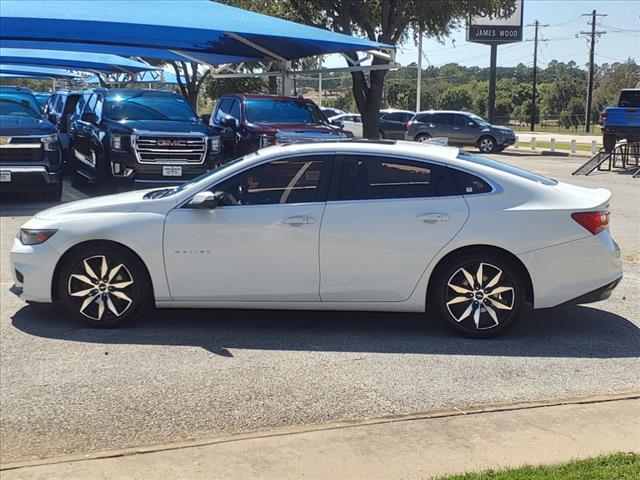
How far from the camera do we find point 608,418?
425 cm

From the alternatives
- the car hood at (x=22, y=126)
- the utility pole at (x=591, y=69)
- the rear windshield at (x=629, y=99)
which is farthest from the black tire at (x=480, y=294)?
the utility pole at (x=591, y=69)

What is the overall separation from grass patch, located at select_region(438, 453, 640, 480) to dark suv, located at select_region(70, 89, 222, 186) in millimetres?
10014

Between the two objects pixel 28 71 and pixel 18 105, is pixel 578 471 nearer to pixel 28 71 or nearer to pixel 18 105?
pixel 18 105

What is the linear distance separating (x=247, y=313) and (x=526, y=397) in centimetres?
274

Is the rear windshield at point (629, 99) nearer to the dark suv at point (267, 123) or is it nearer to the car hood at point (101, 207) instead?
the dark suv at point (267, 123)

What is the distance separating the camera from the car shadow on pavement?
5516 millimetres

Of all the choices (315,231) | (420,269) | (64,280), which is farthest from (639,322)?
(64,280)

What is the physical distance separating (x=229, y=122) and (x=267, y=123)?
1.27 meters

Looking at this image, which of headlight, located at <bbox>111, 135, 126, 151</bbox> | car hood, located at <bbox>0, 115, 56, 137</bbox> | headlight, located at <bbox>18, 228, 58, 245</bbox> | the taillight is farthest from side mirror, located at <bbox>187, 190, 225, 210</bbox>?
car hood, located at <bbox>0, 115, 56, 137</bbox>

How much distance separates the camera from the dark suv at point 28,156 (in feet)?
40.1

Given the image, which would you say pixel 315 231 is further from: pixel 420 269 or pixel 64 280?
pixel 64 280

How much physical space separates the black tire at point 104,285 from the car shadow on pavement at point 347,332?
0.14 meters

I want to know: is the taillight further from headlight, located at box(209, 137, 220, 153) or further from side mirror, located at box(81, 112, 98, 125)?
side mirror, located at box(81, 112, 98, 125)

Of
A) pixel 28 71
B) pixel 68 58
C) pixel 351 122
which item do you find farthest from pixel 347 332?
pixel 28 71
